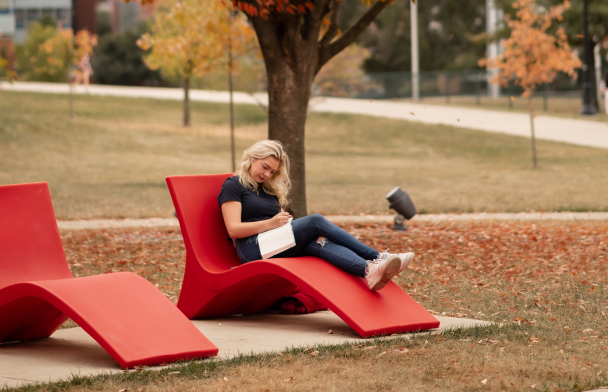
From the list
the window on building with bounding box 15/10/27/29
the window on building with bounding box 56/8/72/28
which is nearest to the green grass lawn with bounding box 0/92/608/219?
the window on building with bounding box 56/8/72/28

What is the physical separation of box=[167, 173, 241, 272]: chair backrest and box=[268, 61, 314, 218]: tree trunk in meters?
3.77

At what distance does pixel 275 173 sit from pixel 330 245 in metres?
0.82

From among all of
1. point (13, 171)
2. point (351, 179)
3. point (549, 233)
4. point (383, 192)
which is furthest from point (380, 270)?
point (13, 171)

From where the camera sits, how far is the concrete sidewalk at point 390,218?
12.2m

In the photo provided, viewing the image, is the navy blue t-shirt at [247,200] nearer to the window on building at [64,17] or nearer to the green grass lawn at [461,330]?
the green grass lawn at [461,330]

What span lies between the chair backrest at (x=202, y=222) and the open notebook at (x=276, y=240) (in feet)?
1.61

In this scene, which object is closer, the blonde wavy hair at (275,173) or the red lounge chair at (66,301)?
the red lounge chair at (66,301)

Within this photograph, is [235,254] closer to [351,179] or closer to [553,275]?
[553,275]

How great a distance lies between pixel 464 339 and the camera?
17.0 ft

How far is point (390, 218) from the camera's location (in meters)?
12.9

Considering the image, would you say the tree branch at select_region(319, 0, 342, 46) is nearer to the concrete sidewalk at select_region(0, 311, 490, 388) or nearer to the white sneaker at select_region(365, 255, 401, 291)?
the concrete sidewalk at select_region(0, 311, 490, 388)

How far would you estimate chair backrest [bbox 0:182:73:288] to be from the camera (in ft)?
17.8

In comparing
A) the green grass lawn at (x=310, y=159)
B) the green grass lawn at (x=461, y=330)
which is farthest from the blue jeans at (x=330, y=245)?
the green grass lawn at (x=310, y=159)

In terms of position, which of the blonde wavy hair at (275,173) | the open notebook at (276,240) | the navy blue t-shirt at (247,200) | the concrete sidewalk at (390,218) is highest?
the blonde wavy hair at (275,173)
